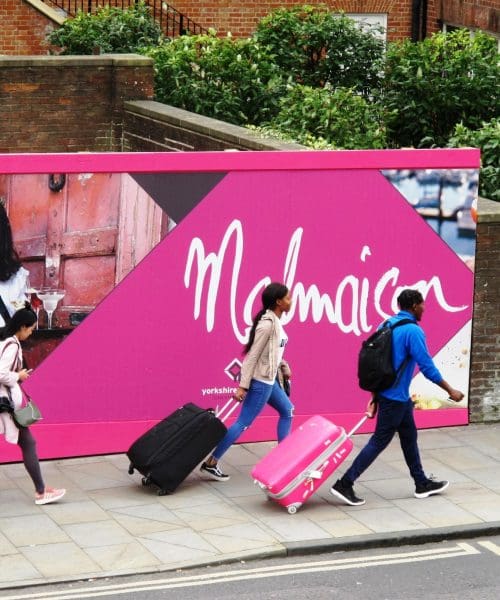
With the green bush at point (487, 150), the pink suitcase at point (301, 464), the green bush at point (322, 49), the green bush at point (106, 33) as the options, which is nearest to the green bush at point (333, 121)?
the green bush at point (487, 150)

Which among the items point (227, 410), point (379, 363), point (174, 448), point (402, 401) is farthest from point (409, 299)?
point (227, 410)

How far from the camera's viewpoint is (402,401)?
34.6 feet

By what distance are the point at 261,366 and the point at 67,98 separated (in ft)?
26.4

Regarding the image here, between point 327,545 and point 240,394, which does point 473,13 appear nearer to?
point 240,394

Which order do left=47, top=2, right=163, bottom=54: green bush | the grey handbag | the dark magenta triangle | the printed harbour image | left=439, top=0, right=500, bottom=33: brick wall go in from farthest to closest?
1. left=439, top=0, right=500, bottom=33: brick wall
2. left=47, top=2, right=163, bottom=54: green bush
3. the printed harbour image
4. the dark magenta triangle
5. the grey handbag

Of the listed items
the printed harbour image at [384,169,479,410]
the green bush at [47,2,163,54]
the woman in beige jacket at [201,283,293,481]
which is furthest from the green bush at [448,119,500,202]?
the green bush at [47,2,163,54]

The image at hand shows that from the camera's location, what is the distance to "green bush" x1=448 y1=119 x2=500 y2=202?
1503 cm

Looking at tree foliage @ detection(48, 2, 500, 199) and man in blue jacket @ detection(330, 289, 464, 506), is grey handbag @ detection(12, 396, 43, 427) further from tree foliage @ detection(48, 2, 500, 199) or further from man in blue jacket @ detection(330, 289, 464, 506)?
tree foliage @ detection(48, 2, 500, 199)

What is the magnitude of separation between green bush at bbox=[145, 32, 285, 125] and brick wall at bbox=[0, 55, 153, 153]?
58 cm

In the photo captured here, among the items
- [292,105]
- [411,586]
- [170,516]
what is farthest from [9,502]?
[292,105]

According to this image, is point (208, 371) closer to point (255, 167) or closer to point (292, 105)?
point (255, 167)

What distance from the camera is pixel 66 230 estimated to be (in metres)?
11.3

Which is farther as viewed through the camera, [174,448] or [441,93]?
[441,93]

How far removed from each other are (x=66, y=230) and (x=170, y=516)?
2482 mm
